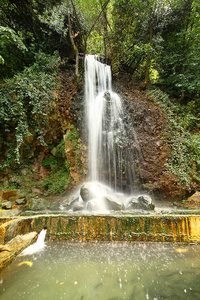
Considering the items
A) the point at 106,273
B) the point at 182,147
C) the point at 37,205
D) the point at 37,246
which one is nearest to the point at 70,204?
the point at 37,205

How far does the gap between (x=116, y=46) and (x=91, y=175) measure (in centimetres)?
815

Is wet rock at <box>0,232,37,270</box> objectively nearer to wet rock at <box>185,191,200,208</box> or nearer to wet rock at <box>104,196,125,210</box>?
wet rock at <box>104,196,125,210</box>

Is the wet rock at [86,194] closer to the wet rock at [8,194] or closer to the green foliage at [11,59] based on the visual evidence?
the wet rock at [8,194]

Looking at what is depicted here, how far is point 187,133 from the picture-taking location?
6.23 metres

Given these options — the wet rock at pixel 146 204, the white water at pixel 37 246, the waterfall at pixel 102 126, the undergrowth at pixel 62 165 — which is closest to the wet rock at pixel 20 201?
the undergrowth at pixel 62 165

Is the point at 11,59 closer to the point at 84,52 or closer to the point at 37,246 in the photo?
the point at 84,52

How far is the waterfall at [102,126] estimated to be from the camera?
620cm

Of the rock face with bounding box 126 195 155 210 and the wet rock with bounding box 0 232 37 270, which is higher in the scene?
the wet rock with bounding box 0 232 37 270

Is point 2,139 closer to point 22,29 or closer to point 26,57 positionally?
point 26,57

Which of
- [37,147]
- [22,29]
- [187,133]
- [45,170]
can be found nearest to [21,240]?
[45,170]

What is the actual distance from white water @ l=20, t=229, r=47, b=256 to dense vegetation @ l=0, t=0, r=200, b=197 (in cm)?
351

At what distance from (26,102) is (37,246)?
19.3ft

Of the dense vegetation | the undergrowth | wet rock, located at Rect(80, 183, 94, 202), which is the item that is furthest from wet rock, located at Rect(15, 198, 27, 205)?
wet rock, located at Rect(80, 183, 94, 202)

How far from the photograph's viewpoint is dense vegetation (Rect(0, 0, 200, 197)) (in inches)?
236
